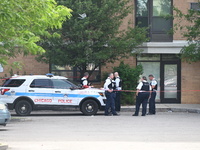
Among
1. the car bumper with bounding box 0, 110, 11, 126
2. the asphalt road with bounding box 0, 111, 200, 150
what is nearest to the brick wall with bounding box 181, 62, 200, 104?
the asphalt road with bounding box 0, 111, 200, 150

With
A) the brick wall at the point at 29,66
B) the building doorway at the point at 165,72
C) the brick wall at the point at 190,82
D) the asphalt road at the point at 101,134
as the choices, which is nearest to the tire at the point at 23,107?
the asphalt road at the point at 101,134

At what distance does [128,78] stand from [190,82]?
13.5 ft

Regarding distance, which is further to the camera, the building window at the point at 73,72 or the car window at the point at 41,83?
the building window at the point at 73,72

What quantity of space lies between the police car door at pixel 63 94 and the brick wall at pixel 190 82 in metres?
9.66

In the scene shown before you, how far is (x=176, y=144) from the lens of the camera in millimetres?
12977

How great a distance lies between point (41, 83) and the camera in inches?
875

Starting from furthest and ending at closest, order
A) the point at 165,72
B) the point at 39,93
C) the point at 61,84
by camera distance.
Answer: the point at 165,72 → the point at 61,84 → the point at 39,93

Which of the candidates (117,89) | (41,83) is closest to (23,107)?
(41,83)

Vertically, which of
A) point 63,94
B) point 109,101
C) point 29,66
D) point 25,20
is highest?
point 25,20

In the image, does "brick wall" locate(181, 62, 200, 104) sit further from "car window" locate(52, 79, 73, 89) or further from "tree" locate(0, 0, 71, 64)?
"tree" locate(0, 0, 71, 64)

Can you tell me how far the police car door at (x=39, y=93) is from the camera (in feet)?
72.3

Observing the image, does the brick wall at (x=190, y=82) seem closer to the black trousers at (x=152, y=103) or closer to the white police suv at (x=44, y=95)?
the black trousers at (x=152, y=103)

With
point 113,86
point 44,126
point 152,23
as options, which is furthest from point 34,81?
point 152,23

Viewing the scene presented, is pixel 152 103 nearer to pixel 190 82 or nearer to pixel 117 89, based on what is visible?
pixel 117 89
